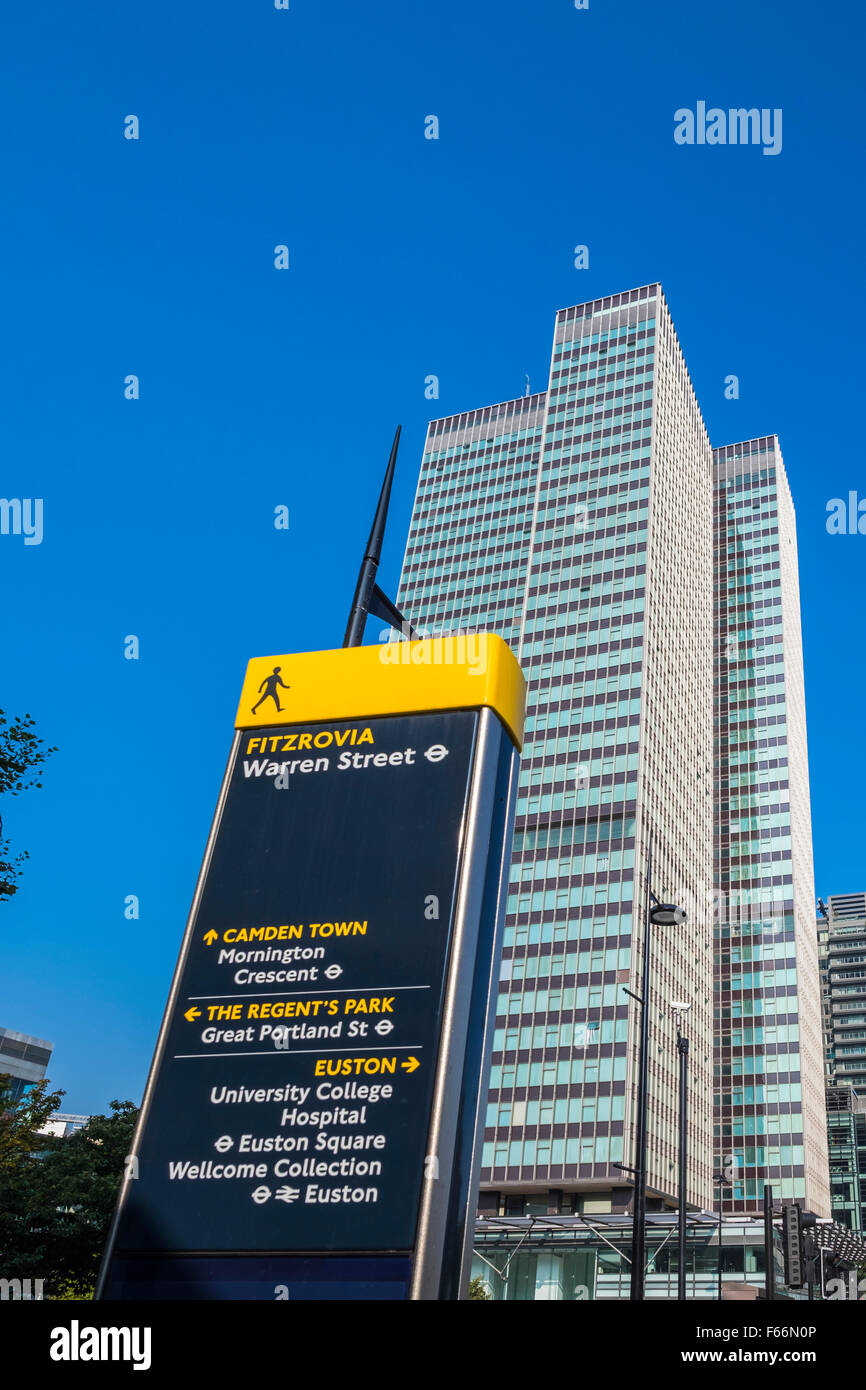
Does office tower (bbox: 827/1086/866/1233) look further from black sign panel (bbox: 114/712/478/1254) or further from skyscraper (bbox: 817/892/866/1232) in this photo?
black sign panel (bbox: 114/712/478/1254)

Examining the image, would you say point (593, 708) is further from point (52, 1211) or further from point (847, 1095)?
point (847, 1095)

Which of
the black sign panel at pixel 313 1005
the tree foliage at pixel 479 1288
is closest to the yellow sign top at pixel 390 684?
the black sign panel at pixel 313 1005

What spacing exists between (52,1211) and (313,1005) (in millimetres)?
35392

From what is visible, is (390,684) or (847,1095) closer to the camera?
(390,684)

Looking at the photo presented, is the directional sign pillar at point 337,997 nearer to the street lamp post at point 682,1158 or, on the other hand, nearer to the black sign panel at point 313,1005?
the black sign panel at point 313,1005

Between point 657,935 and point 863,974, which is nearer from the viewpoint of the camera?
point 657,935

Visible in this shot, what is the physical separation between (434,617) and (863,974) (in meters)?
121

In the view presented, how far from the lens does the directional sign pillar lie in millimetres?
8758

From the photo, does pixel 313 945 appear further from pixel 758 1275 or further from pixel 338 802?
pixel 758 1275

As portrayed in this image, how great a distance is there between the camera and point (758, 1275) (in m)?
59.0

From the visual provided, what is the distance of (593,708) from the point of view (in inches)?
3974

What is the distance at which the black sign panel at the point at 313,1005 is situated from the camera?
889cm

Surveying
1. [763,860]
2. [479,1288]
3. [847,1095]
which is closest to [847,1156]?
[847,1095]
